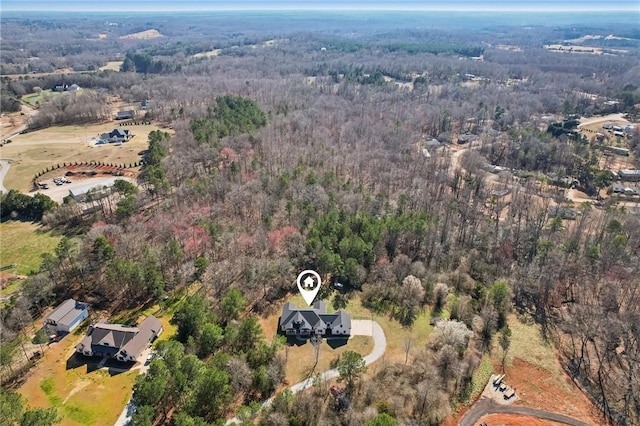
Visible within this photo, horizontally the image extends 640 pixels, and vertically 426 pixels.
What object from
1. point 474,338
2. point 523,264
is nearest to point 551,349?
point 474,338

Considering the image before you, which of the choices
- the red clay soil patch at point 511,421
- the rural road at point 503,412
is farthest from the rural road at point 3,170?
the red clay soil patch at point 511,421

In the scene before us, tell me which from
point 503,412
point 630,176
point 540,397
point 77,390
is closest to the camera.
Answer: point 503,412

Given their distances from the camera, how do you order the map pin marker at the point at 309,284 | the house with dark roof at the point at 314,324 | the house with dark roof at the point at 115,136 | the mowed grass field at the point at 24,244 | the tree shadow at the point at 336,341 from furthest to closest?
the house with dark roof at the point at 115,136
the mowed grass field at the point at 24,244
the map pin marker at the point at 309,284
the house with dark roof at the point at 314,324
the tree shadow at the point at 336,341

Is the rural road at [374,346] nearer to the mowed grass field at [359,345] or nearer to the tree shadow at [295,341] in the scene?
the mowed grass field at [359,345]

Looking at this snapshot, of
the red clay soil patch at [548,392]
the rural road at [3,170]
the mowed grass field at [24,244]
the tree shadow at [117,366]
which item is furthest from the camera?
the rural road at [3,170]

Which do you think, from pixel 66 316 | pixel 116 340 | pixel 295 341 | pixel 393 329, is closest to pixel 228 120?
pixel 66 316

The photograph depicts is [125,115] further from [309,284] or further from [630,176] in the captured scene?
[630,176]
